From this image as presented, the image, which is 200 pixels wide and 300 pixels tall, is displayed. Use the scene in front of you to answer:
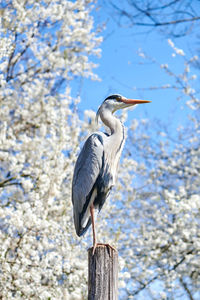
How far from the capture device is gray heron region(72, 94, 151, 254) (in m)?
2.57

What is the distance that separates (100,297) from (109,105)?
1.23m

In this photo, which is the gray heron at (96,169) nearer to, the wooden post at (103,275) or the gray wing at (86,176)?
the gray wing at (86,176)

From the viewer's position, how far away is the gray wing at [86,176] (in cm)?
257

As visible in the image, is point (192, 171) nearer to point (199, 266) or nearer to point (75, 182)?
point (199, 266)

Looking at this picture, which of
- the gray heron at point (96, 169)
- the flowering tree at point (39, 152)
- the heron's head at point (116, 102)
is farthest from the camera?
the flowering tree at point (39, 152)

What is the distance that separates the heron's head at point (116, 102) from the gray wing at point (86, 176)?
227 mm

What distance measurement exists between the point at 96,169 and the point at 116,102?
493 mm

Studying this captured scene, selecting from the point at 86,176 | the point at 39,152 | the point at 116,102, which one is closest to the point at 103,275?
the point at 86,176

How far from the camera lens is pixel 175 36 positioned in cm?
464

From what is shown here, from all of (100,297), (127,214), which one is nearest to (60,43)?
(127,214)

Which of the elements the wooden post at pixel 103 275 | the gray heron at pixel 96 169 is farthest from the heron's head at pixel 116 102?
the wooden post at pixel 103 275

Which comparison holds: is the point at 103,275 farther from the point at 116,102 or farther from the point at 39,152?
the point at 39,152

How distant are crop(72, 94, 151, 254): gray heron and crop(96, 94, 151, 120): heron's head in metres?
0.01

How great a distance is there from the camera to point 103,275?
85.2 inches
